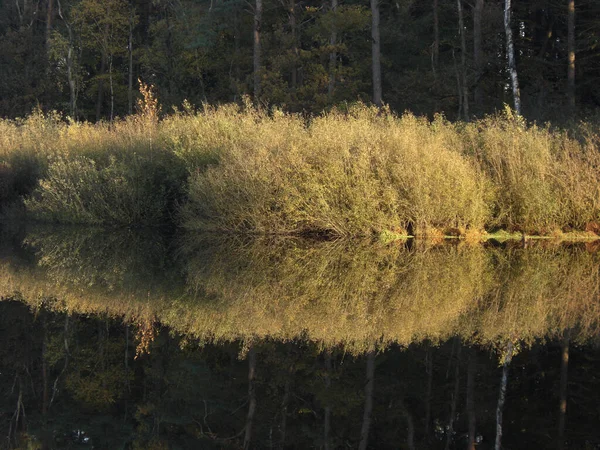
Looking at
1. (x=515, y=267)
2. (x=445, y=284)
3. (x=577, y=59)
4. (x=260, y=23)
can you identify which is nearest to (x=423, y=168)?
(x=515, y=267)

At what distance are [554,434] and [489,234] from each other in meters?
12.0

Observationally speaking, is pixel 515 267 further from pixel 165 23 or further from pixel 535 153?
pixel 165 23

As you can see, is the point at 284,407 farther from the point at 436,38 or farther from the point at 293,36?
the point at 436,38

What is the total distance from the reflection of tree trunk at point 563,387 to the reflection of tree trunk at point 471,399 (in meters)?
0.60

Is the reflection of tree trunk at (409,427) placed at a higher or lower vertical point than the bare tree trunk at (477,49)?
lower

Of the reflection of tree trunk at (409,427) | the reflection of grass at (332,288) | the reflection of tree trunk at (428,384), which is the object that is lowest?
the reflection of tree trunk at (409,427)

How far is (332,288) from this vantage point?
11.5m

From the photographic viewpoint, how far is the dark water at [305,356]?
624 cm

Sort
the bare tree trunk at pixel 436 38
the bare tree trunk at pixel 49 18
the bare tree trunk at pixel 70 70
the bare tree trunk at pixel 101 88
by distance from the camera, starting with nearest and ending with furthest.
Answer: the bare tree trunk at pixel 436 38 < the bare tree trunk at pixel 70 70 < the bare tree trunk at pixel 49 18 < the bare tree trunk at pixel 101 88

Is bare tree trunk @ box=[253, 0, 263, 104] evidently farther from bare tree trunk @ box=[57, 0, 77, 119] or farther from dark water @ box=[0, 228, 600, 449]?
dark water @ box=[0, 228, 600, 449]

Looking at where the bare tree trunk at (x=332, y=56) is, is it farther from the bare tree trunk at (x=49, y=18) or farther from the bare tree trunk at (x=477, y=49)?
the bare tree trunk at (x=49, y=18)

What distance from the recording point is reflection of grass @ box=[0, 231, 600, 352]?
8969 mm

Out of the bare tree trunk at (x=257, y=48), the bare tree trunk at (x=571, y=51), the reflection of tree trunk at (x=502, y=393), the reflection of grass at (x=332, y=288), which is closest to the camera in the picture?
the reflection of tree trunk at (x=502, y=393)

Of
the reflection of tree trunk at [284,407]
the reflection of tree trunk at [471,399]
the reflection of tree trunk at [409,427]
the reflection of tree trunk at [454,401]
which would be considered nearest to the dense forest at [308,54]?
the reflection of tree trunk at [471,399]
